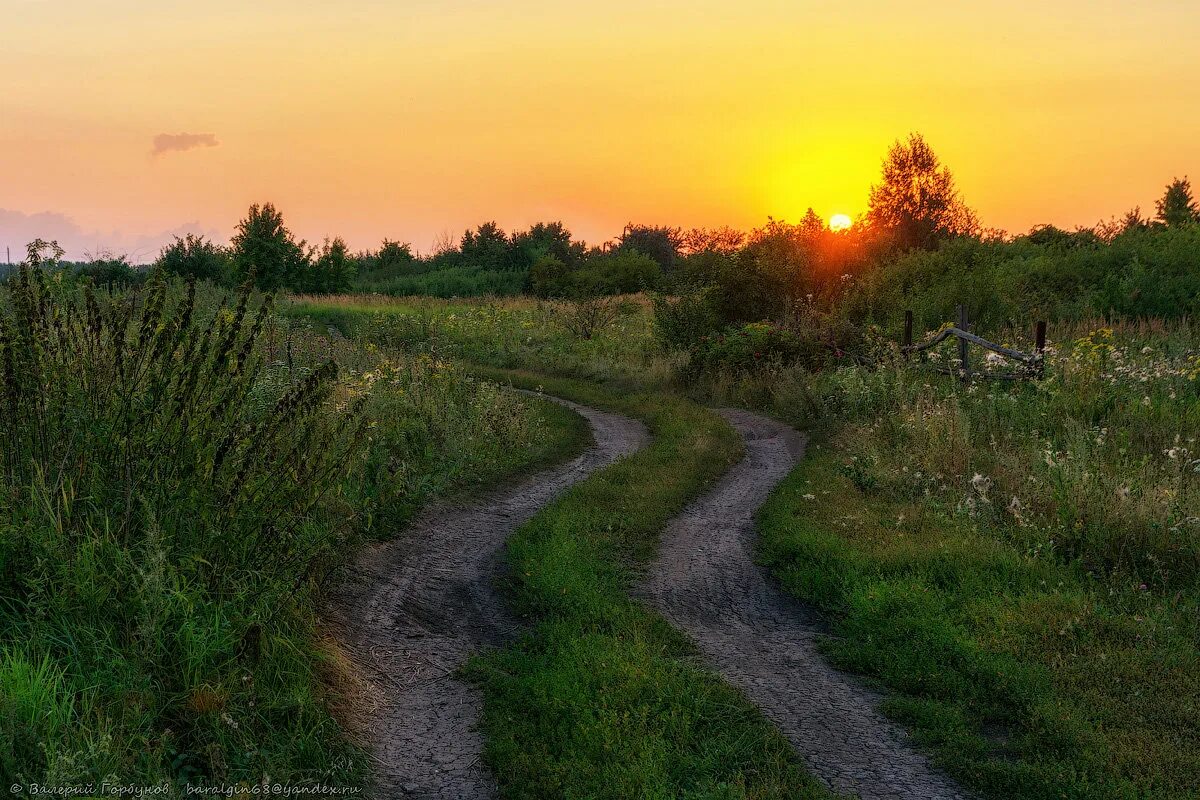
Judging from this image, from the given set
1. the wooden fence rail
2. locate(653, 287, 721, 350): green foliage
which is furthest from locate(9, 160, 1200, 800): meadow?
locate(653, 287, 721, 350): green foliage

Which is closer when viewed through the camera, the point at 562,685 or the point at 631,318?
the point at 562,685

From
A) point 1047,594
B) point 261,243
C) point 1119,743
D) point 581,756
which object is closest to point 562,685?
point 581,756

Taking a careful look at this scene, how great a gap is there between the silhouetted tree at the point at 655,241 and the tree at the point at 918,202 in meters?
31.2

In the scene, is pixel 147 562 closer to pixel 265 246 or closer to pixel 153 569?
pixel 153 569

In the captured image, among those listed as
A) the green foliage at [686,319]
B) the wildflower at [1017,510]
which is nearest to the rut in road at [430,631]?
the wildflower at [1017,510]

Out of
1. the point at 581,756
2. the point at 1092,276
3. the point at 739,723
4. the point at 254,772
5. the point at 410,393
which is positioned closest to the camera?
the point at 254,772

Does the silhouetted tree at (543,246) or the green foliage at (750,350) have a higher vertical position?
the silhouetted tree at (543,246)

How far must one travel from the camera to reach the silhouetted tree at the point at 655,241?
68.5 m

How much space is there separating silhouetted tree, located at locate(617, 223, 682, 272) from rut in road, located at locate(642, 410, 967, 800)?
59.2 metres

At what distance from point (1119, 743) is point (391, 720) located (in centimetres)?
417

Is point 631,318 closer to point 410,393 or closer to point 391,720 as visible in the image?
point 410,393

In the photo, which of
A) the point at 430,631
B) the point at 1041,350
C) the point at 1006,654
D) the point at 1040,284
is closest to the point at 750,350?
the point at 1041,350

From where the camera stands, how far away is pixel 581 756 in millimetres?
4570

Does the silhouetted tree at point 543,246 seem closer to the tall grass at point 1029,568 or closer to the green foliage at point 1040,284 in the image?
the green foliage at point 1040,284
